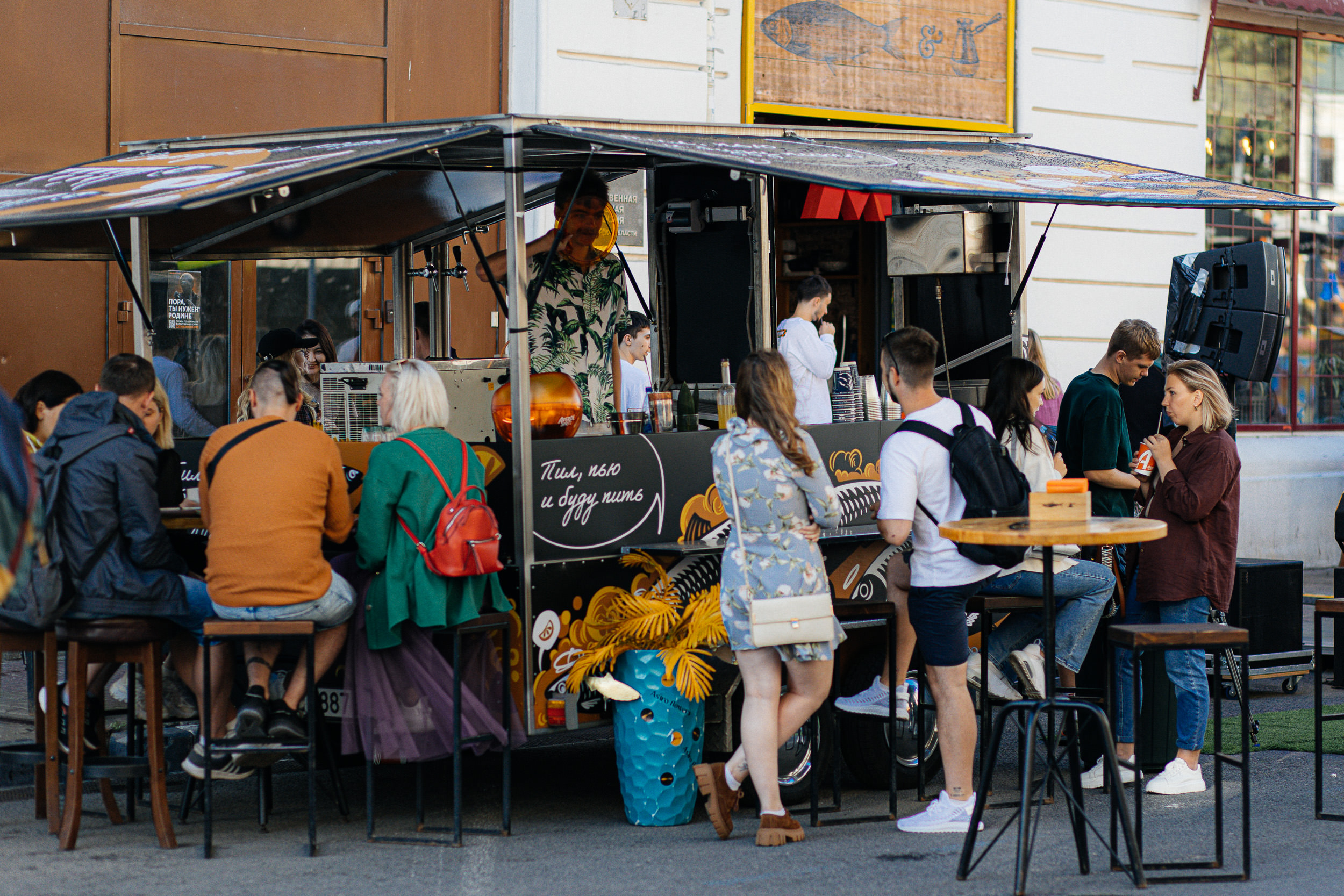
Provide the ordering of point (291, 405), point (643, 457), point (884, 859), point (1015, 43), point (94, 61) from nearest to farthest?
point (884, 859), point (291, 405), point (643, 457), point (94, 61), point (1015, 43)

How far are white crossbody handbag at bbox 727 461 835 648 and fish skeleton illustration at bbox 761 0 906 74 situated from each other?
24.6 feet

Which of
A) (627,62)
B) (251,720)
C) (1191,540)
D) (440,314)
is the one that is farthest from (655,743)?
(627,62)

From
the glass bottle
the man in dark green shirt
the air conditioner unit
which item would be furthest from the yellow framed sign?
the air conditioner unit

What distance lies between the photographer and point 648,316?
857 cm

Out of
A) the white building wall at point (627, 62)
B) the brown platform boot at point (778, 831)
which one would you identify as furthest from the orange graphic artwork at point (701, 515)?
the white building wall at point (627, 62)

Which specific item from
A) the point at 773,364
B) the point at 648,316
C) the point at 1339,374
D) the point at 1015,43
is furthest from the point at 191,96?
the point at 1339,374

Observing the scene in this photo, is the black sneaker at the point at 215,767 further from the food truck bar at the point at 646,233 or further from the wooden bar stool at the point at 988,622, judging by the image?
the wooden bar stool at the point at 988,622

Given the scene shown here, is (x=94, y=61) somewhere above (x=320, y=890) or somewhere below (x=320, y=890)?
above

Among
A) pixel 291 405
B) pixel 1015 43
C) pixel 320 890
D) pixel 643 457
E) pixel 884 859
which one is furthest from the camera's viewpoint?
pixel 1015 43

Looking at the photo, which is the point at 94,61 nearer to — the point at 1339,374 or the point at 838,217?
the point at 838,217

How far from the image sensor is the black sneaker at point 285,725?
18.1 ft

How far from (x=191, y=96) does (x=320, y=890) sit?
6680 millimetres

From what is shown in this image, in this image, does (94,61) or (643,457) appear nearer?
(643,457)

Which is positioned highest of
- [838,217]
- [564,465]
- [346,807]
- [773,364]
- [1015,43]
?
[1015,43]
